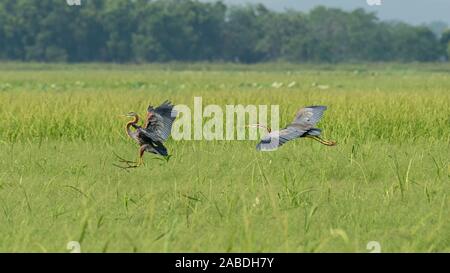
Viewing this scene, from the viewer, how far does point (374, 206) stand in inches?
221

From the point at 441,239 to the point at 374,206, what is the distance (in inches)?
34.2

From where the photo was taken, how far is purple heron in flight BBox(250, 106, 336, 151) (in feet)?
22.5

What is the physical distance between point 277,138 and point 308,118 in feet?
1.68

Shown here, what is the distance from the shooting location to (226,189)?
618 cm

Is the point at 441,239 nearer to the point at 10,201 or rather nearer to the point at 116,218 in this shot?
the point at 116,218

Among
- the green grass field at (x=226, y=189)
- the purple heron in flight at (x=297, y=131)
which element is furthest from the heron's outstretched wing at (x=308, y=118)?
the green grass field at (x=226, y=189)

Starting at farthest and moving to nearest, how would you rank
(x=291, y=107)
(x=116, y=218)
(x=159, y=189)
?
(x=291, y=107) → (x=159, y=189) → (x=116, y=218)

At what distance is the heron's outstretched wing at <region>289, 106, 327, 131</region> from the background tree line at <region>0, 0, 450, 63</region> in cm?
5595

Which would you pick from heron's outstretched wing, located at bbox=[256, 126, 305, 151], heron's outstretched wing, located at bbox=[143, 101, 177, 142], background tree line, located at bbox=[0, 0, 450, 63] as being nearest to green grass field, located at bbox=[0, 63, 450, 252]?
heron's outstretched wing, located at bbox=[256, 126, 305, 151]

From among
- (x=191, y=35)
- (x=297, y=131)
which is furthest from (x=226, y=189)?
(x=191, y=35)

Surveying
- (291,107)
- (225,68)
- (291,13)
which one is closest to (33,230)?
(291,107)

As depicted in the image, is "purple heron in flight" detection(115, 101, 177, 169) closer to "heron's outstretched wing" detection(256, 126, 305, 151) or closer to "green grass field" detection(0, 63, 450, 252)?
"green grass field" detection(0, 63, 450, 252)

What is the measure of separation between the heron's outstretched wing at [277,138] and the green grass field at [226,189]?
0.24 meters

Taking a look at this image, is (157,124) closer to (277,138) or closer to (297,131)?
(277,138)
